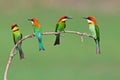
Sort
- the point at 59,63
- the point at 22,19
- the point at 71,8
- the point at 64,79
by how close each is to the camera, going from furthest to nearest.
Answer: the point at 71,8 → the point at 22,19 → the point at 59,63 → the point at 64,79

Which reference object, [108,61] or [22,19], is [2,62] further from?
[22,19]

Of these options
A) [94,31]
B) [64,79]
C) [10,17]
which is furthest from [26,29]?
[94,31]

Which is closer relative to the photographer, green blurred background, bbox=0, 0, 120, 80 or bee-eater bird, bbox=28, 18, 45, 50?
bee-eater bird, bbox=28, 18, 45, 50

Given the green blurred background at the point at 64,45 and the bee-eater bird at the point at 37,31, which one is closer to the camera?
the bee-eater bird at the point at 37,31

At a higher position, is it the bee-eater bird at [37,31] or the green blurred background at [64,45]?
the bee-eater bird at [37,31]

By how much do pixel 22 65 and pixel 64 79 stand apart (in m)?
1.04

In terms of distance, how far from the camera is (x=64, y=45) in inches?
396

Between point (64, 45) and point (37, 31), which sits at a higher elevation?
point (37, 31)

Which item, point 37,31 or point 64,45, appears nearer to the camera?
point 37,31

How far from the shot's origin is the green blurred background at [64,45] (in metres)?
8.20

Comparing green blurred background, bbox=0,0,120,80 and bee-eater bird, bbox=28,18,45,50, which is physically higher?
bee-eater bird, bbox=28,18,45,50

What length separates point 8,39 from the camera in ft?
33.4

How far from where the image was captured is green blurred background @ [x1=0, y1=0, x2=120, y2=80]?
26.9 feet

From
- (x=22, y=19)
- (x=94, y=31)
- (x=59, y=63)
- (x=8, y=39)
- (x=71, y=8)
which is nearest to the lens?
(x=94, y=31)
